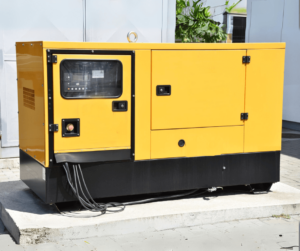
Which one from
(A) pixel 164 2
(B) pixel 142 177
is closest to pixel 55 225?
(B) pixel 142 177

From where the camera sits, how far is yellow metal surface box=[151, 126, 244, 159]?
4.82 m

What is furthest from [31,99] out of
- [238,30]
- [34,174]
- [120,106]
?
[238,30]

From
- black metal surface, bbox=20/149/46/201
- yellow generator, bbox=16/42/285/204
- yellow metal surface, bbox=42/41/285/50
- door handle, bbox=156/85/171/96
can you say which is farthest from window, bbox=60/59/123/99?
black metal surface, bbox=20/149/46/201

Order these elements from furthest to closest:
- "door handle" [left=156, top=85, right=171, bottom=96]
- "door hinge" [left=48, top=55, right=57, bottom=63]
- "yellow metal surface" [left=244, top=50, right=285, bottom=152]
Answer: "yellow metal surface" [left=244, top=50, right=285, bottom=152]
"door handle" [left=156, top=85, right=171, bottom=96]
"door hinge" [left=48, top=55, right=57, bottom=63]

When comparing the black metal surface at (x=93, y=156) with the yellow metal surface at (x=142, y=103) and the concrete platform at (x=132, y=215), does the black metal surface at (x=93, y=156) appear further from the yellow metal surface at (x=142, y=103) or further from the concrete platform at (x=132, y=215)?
the concrete platform at (x=132, y=215)

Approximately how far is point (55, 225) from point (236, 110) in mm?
2252

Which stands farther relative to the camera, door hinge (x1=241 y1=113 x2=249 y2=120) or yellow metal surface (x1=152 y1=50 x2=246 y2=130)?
door hinge (x1=241 y1=113 x2=249 y2=120)

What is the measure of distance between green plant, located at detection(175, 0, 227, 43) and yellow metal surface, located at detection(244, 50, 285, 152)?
26.1 ft

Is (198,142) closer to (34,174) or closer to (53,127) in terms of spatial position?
(53,127)

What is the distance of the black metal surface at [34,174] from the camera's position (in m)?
4.52

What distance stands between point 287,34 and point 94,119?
898 cm

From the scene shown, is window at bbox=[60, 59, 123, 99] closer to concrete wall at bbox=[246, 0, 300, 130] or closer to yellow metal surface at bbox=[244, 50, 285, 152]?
yellow metal surface at bbox=[244, 50, 285, 152]

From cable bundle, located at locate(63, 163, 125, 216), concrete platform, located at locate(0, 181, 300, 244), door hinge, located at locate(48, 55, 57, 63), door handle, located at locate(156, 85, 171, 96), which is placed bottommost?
concrete platform, located at locate(0, 181, 300, 244)

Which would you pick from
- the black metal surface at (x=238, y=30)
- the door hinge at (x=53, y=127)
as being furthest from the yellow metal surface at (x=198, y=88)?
the black metal surface at (x=238, y=30)
